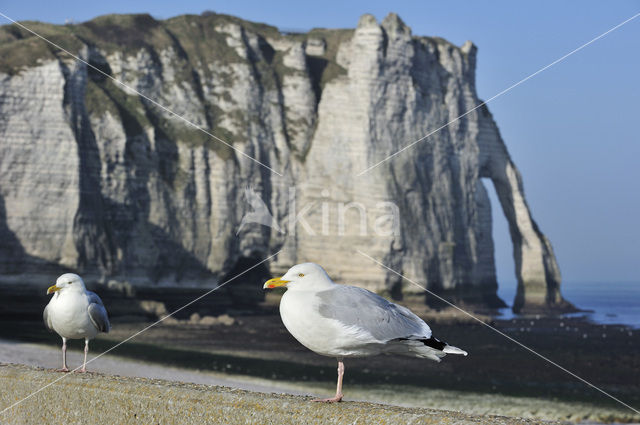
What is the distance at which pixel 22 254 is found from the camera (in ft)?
120

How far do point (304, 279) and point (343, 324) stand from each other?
0.34 m

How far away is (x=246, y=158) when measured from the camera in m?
45.3

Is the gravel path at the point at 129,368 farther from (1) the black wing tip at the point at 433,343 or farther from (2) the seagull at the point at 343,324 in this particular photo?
(1) the black wing tip at the point at 433,343

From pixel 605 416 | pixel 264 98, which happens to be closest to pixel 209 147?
pixel 264 98

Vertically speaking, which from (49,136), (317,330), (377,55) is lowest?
(317,330)

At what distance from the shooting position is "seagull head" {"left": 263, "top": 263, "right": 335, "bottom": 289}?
13.8 feet

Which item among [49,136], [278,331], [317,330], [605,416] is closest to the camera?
[317,330]

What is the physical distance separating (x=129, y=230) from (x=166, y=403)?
124ft

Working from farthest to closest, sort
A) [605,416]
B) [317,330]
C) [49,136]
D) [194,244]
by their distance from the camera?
[194,244] < [49,136] < [605,416] < [317,330]

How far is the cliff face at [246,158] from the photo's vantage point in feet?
126

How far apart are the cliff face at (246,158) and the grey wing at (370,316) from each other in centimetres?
3529

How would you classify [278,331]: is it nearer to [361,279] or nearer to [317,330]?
[361,279]

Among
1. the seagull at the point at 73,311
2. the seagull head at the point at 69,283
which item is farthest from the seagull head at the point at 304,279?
the seagull head at the point at 69,283

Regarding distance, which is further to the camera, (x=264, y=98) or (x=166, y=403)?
(x=264, y=98)
